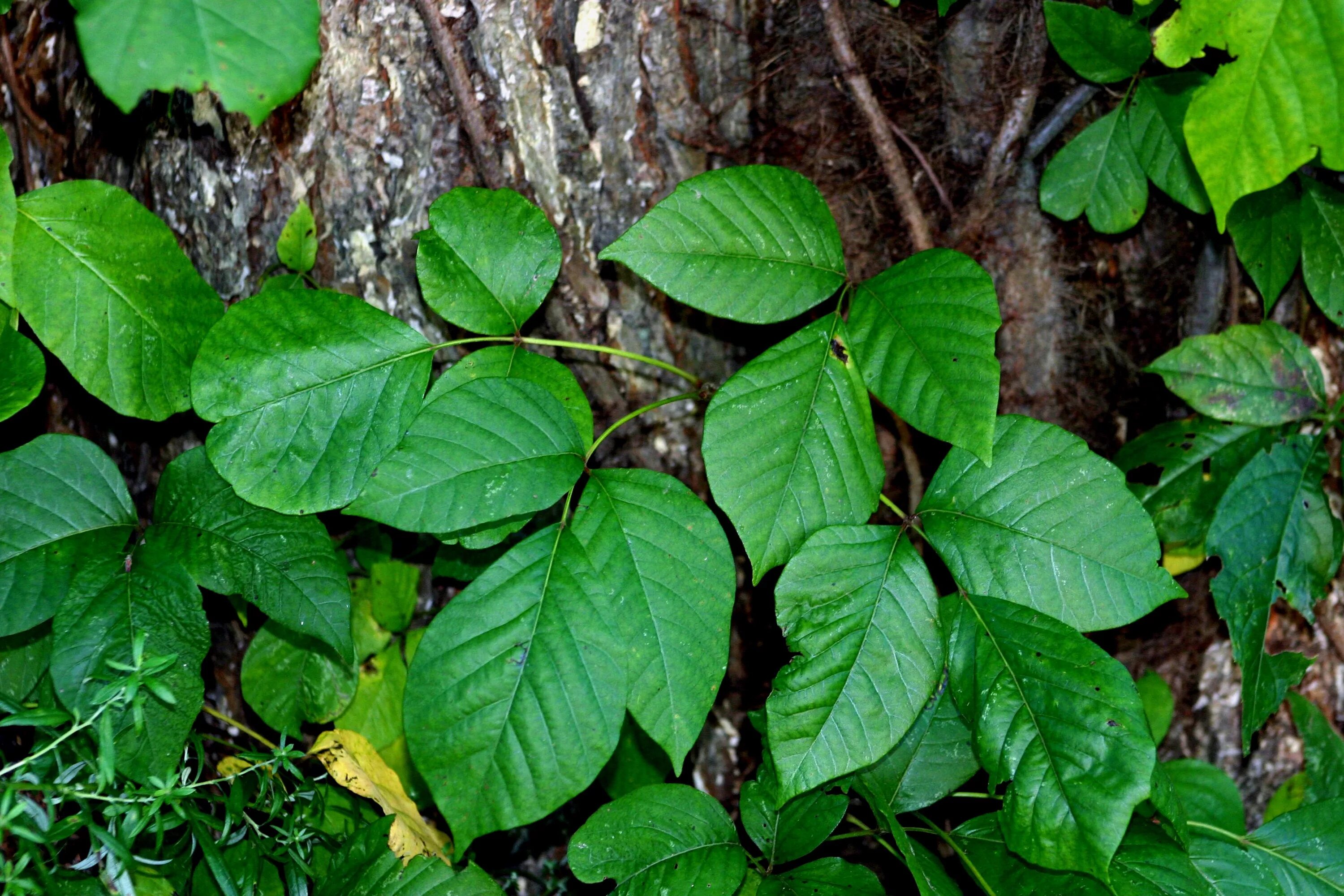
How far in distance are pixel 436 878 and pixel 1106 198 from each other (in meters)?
1.53

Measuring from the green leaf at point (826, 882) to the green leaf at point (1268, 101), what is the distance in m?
0.96

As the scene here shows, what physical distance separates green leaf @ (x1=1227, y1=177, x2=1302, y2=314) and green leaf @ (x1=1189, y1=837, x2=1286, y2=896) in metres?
0.89

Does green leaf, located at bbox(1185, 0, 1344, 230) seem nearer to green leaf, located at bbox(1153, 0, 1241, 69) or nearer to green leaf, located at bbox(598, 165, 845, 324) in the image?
green leaf, located at bbox(1153, 0, 1241, 69)

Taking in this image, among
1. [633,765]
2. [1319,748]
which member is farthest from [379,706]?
[1319,748]

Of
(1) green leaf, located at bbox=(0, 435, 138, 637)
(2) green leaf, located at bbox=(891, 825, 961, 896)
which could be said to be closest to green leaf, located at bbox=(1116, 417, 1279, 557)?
(2) green leaf, located at bbox=(891, 825, 961, 896)

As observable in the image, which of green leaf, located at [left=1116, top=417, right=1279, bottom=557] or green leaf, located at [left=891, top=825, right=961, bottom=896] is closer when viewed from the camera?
green leaf, located at [left=891, top=825, right=961, bottom=896]

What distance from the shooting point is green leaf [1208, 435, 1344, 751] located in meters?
1.59

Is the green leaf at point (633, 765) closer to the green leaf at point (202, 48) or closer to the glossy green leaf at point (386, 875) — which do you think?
the glossy green leaf at point (386, 875)

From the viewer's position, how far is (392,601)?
169 centimetres

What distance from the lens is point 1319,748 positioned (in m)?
1.96

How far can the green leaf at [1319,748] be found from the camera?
6.40 ft

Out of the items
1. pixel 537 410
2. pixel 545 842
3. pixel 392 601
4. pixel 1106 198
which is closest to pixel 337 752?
pixel 392 601

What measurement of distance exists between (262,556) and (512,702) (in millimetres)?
443

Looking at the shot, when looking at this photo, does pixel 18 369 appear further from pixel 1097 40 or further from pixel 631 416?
pixel 1097 40
